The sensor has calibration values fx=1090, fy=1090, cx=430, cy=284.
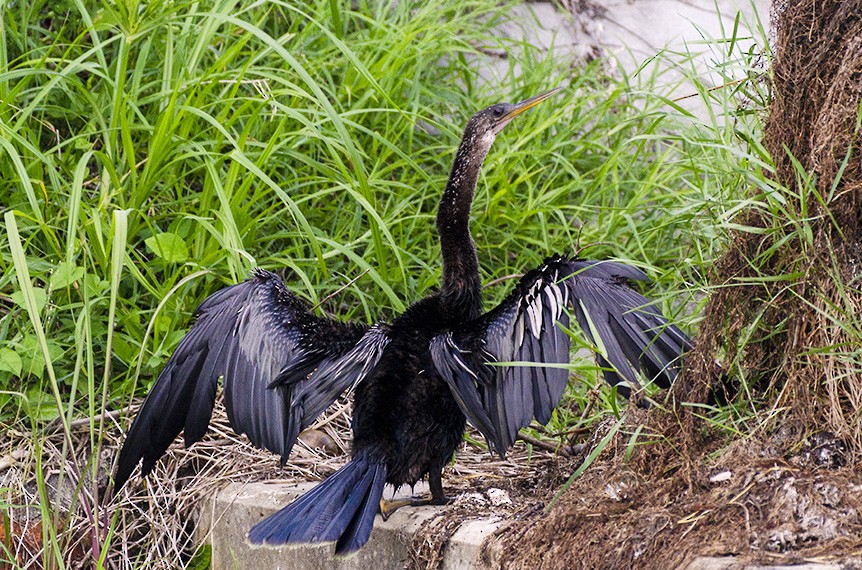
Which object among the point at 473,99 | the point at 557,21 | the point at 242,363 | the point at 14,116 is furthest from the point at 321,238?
the point at 557,21

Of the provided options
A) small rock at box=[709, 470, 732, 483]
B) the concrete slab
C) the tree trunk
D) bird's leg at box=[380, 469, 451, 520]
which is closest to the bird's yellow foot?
bird's leg at box=[380, 469, 451, 520]

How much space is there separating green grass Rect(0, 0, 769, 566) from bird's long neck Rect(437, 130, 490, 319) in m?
0.26

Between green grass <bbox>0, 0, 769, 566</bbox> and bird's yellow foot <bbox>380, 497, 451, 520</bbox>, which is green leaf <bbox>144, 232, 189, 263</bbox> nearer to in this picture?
green grass <bbox>0, 0, 769, 566</bbox>

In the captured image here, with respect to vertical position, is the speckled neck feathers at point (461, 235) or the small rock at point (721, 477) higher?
the speckled neck feathers at point (461, 235)

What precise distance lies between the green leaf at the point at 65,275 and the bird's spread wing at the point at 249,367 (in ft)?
1.50

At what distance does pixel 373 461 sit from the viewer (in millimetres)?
2828

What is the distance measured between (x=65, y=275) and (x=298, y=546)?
1.25m

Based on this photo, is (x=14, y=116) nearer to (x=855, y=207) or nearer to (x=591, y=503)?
(x=591, y=503)

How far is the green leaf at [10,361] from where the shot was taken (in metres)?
3.32

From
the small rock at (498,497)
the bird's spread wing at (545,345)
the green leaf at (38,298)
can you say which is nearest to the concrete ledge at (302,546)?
the small rock at (498,497)

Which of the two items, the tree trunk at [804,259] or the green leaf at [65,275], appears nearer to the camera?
the tree trunk at [804,259]

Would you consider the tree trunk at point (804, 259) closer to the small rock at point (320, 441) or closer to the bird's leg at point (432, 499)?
the bird's leg at point (432, 499)

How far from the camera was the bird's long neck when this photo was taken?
3250 mm

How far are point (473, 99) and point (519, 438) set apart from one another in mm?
2021
